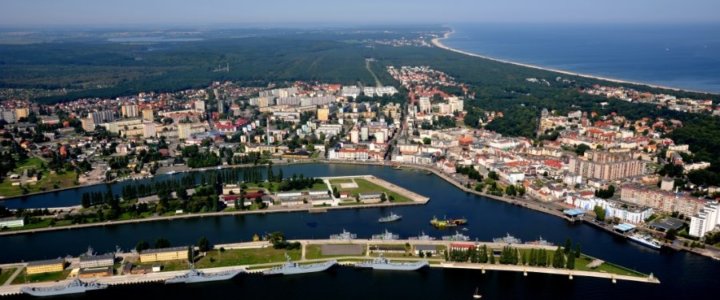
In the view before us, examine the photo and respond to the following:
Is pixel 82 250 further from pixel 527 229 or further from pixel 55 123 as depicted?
pixel 55 123

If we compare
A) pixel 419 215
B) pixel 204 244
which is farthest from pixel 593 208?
pixel 204 244

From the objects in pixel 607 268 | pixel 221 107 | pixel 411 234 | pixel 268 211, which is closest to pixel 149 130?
pixel 221 107

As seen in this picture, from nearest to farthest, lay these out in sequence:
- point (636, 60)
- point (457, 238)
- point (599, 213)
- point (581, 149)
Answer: point (457, 238) → point (599, 213) → point (581, 149) → point (636, 60)

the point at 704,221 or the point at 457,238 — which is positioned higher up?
the point at 704,221

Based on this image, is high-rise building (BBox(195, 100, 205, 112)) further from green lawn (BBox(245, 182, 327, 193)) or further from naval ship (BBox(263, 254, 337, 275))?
naval ship (BBox(263, 254, 337, 275))

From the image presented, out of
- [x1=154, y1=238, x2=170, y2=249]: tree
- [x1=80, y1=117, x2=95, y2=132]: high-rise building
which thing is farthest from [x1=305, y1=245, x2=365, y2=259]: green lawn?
[x1=80, y1=117, x2=95, y2=132]: high-rise building

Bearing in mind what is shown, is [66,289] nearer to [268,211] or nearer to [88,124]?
[268,211]

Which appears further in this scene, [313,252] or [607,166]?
[607,166]

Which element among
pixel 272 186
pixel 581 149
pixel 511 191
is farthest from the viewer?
pixel 581 149
